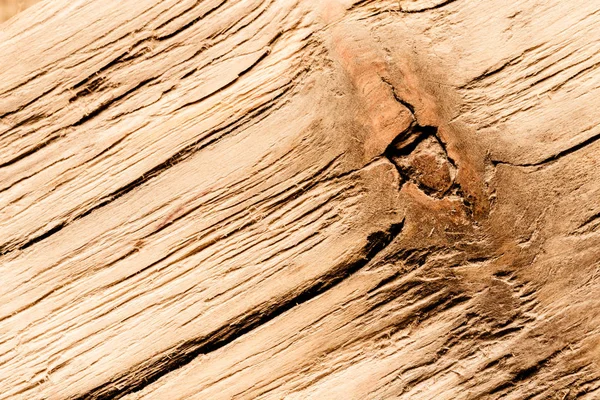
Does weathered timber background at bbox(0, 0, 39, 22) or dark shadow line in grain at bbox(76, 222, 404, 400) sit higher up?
weathered timber background at bbox(0, 0, 39, 22)

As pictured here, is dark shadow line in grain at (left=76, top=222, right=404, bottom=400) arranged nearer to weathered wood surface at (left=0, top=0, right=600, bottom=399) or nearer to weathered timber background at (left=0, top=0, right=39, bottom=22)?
weathered wood surface at (left=0, top=0, right=600, bottom=399)

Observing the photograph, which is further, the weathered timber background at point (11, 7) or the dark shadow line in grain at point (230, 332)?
the weathered timber background at point (11, 7)

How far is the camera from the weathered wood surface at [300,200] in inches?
47.8

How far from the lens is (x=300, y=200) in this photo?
1254 mm

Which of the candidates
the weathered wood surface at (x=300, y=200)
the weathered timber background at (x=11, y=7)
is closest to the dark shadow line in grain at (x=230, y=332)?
the weathered wood surface at (x=300, y=200)

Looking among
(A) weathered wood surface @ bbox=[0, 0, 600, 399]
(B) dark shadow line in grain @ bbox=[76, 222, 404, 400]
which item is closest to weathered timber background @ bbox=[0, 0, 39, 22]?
(A) weathered wood surface @ bbox=[0, 0, 600, 399]

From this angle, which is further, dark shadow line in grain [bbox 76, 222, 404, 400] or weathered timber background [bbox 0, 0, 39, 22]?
weathered timber background [bbox 0, 0, 39, 22]

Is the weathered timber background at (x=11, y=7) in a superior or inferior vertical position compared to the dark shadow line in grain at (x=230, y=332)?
superior

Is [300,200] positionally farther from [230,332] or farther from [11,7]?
[11,7]

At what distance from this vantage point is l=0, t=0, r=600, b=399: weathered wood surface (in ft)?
3.98

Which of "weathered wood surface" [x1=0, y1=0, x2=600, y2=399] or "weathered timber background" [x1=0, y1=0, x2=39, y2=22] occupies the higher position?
"weathered timber background" [x1=0, y1=0, x2=39, y2=22]

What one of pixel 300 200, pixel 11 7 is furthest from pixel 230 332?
pixel 11 7

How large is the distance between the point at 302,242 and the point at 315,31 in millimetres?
423

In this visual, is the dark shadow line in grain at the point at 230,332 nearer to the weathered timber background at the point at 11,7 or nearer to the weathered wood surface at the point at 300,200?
the weathered wood surface at the point at 300,200
